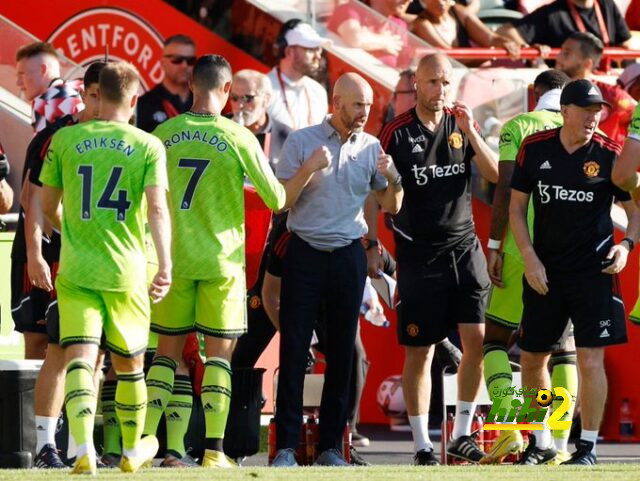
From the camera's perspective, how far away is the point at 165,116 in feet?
46.9

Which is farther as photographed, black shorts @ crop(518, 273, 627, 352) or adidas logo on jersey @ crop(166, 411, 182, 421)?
black shorts @ crop(518, 273, 627, 352)

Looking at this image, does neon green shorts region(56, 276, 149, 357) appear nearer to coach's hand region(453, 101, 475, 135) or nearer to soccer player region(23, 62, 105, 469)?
soccer player region(23, 62, 105, 469)

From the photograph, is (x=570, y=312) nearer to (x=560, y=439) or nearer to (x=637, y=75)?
(x=560, y=439)

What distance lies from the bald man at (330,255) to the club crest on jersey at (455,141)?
0.58 m

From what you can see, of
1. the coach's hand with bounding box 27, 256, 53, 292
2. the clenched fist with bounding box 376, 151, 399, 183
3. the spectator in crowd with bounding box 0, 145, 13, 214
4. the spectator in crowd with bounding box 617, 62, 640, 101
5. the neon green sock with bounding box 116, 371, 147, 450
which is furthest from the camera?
the spectator in crowd with bounding box 617, 62, 640, 101

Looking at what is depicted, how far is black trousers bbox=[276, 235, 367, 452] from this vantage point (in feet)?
34.6

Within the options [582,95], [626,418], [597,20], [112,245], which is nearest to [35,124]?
[112,245]

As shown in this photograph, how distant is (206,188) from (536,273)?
1.98 meters

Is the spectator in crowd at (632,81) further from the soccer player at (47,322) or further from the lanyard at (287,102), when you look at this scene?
the soccer player at (47,322)

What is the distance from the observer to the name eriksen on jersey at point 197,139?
395 inches

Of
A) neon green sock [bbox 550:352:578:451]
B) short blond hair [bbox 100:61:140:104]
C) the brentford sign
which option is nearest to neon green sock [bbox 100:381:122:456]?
short blond hair [bbox 100:61:140:104]

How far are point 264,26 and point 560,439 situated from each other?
5521 mm

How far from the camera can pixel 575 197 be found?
1052 centimetres

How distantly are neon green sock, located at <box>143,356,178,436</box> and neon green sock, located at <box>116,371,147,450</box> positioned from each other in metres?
0.57
